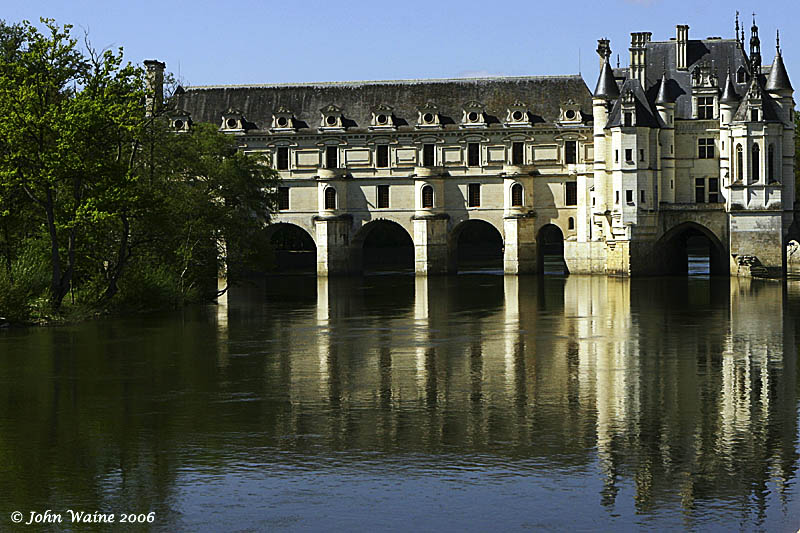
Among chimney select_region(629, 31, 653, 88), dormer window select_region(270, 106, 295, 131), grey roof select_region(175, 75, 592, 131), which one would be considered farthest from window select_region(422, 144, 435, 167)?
chimney select_region(629, 31, 653, 88)

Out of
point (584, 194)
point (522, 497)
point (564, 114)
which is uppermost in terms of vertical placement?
point (564, 114)

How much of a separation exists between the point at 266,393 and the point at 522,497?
9.63 meters

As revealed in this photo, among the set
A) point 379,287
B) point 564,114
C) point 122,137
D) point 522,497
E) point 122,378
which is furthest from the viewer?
point 564,114

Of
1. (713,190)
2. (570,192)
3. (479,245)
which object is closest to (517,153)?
(570,192)

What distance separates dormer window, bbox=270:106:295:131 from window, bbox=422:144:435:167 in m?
9.54

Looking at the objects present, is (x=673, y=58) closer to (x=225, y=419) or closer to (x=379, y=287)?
(x=379, y=287)

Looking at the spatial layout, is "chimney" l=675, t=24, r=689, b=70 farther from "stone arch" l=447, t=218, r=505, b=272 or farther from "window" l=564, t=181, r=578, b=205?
"stone arch" l=447, t=218, r=505, b=272

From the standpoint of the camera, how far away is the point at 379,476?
1608 cm

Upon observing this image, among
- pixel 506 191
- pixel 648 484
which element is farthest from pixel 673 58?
pixel 648 484

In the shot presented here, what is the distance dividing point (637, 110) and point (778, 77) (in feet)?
28.2

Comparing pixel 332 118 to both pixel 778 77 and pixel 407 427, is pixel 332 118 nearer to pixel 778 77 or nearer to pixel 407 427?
pixel 778 77

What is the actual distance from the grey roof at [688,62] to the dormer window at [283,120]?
25.6m

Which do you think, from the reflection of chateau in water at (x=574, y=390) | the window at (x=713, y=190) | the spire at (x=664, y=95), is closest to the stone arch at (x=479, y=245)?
the window at (x=713, y=190)

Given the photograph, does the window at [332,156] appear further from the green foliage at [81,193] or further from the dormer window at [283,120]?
the green foliage at [81,193]
